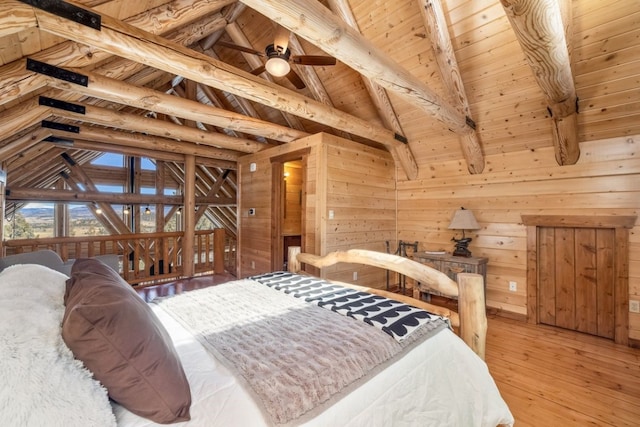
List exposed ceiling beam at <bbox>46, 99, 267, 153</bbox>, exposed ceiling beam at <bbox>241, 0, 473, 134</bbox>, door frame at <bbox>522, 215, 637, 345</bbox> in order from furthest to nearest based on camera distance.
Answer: exposed ceiling beam at <bbox>46, 99, 267, 153</bbox> → door frame at <bbox>522, 215, 637, 345</bbox> → exposed ceiling beam at <bbox>241, 0, 473, 134</bbox>

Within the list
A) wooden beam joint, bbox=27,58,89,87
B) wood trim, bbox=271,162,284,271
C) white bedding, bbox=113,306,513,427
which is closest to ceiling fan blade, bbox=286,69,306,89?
wood trim, bbox=271,162,284,271

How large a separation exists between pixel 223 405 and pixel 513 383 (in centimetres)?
231

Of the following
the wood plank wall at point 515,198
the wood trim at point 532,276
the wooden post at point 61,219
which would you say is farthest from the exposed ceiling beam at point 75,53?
the wooden post at point 61,219

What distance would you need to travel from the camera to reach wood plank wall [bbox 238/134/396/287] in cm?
365

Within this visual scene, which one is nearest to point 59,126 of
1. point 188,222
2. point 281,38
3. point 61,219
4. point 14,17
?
point 188,222

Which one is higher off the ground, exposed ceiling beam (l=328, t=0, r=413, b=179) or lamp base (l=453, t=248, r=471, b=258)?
exposed ceiling beam (l=328, t=0, r=413, b=179)

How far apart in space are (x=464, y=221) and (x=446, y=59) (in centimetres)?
195

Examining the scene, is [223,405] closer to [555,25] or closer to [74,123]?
[555,25]

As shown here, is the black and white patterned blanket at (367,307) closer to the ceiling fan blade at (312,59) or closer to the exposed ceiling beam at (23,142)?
the ceiling fan blade at (312,59)

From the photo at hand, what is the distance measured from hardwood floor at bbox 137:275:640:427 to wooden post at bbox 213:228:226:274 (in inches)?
173

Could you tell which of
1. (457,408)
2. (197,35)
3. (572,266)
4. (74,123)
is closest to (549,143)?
(572,266)

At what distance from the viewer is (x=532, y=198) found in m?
3.27

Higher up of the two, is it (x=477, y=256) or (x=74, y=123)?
(x=74, y=123)

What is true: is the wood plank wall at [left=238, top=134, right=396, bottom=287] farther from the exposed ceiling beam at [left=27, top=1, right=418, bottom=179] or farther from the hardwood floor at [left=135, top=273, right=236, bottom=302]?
the exposed ceiling beam at [left=27, top=1, right=418, bottom=179]
